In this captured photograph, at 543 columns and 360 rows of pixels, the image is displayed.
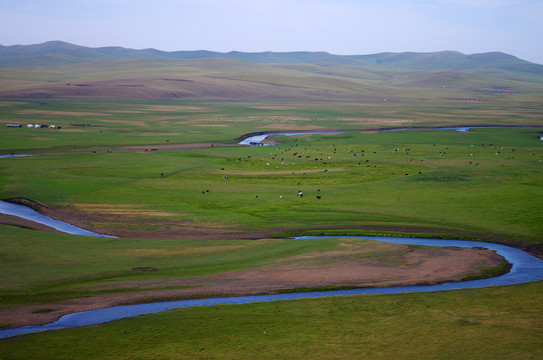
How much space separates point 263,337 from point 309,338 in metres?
2.02

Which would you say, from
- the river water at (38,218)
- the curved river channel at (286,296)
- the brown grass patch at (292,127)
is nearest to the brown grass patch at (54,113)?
the brown grass patch at (292,127)

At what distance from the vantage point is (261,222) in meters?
44.8

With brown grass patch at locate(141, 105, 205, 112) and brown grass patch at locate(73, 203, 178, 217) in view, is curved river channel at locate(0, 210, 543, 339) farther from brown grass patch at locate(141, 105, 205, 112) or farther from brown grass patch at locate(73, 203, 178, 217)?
brown grass patch at locate(141, 105, 205, 112)

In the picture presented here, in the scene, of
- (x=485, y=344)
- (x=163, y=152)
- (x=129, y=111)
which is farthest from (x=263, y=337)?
(x=129, y=111)

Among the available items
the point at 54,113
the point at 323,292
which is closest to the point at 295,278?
the point at 323,292

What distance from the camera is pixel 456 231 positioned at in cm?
4259

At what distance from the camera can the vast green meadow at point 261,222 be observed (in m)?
23.5

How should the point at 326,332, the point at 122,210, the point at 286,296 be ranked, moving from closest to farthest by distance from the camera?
the point at 326,332, the point at 286,296, the point at 122,210

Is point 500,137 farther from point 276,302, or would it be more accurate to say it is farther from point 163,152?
point 276,302

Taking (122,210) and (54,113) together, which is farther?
(54,113)

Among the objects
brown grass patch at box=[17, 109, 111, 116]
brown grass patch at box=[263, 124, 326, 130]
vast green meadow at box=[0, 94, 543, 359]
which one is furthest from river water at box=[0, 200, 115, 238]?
brown grass patch at box=[17, 109, 111, 116]

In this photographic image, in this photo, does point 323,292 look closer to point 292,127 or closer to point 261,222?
point 261,222

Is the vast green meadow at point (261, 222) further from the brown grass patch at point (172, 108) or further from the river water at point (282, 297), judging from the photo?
the brown grass patch at point (172, 108)

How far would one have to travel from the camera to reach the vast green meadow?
2353 centimetres
